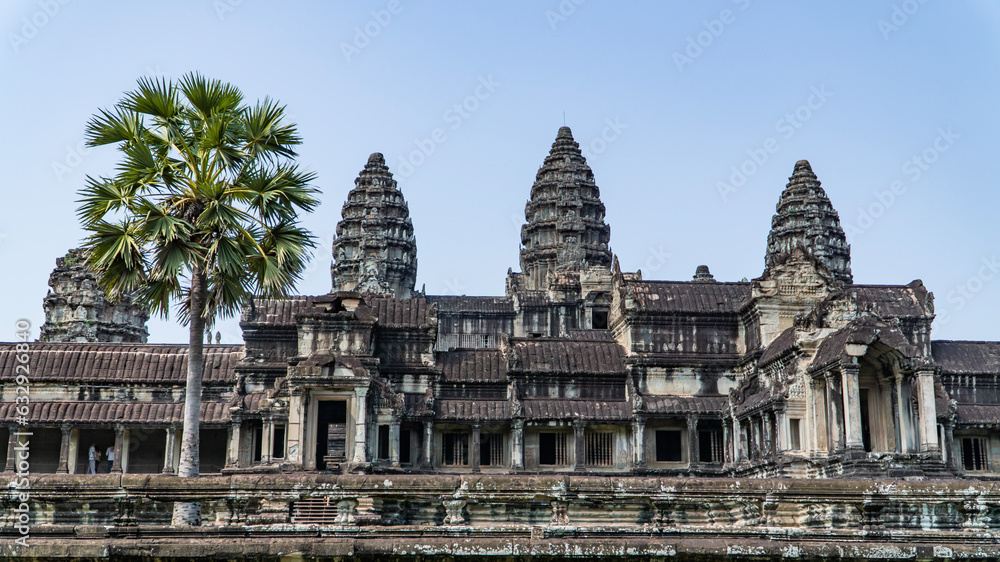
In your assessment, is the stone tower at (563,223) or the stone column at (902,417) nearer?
the stone column at (902,417)

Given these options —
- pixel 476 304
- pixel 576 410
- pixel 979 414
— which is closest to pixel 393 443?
pixel 576 410

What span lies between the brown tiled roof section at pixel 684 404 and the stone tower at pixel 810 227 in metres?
36.3

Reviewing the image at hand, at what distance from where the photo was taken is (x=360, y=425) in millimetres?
32188

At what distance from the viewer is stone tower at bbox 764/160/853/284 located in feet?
232

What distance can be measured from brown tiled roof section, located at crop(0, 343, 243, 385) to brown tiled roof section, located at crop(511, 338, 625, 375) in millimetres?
10596

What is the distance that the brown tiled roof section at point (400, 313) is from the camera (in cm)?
3634

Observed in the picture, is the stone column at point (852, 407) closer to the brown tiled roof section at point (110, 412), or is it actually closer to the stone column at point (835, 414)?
the stone column at point (835, 414)

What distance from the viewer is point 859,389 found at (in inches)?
1195

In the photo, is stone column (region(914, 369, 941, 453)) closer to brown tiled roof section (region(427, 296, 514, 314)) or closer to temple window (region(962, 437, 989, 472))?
temple window (region(962, 437, 989, 472))

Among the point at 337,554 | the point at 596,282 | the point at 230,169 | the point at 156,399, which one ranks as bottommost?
the point at 337,554

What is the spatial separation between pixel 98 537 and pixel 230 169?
981cm

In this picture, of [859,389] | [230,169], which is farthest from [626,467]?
[230,169]

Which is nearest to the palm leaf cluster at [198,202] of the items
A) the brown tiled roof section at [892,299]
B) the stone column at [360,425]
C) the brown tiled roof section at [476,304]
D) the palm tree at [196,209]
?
the palm tree at [196,209]

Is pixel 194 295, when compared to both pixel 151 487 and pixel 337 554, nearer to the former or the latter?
pixel 151 487
